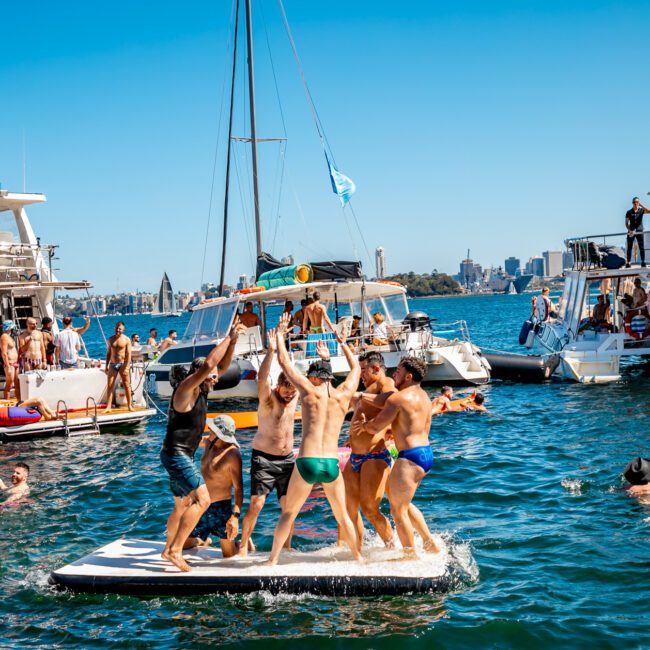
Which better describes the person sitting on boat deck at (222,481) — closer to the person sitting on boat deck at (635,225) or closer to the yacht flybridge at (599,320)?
the yacht flybridge at (599,320)

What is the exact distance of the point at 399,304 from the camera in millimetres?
24625

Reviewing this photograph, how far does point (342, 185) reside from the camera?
82.3ft

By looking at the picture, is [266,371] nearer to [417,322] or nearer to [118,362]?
[118,362]

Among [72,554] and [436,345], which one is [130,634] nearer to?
[72,554]

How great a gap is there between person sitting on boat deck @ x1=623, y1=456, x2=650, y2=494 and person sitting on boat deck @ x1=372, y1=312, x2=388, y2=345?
453 inches

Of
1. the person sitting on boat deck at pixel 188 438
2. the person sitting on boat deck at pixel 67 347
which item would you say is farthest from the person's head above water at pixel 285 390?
the person sitting on boat deck at pixel 67 347

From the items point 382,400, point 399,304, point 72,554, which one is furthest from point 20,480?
point 399,304

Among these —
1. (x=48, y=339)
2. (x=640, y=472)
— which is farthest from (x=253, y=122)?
(x=640, y=472)

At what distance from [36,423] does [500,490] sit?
942 centimetres

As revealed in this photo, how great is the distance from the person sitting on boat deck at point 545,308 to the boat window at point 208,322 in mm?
12409

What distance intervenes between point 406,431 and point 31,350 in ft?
38.6

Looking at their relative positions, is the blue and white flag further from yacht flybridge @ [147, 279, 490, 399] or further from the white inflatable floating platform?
the white inflatable floating platform

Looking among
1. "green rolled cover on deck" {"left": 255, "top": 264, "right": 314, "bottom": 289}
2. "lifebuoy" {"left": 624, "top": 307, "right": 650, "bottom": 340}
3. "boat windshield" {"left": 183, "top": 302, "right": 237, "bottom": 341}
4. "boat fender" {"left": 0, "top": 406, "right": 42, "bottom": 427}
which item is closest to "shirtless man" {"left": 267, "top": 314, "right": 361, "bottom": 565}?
"boat fender" {"left": 0, "top": 406, "right": 42, "bottom": 427}

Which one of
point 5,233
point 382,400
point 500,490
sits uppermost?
point 5,233
